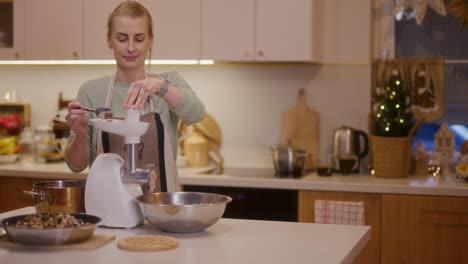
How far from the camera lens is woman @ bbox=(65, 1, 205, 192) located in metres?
2.37

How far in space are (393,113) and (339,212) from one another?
2.22 feet

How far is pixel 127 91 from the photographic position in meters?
2.39

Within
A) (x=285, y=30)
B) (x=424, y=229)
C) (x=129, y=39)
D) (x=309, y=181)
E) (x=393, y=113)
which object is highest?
(x=285, y=30)

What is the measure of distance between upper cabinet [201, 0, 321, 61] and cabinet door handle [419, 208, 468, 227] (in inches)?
41.2

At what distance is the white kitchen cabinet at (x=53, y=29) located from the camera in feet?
13.6

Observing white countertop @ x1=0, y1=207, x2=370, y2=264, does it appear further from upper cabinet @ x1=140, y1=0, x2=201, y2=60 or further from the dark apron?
upper cabinet @ x1=140, y1=0, x2=201, y2=60

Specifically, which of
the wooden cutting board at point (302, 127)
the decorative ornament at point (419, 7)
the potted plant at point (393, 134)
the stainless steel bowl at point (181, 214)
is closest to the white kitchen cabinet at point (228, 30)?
the wooden cutting board at point (302, 127)

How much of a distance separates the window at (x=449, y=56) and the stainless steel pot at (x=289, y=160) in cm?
81

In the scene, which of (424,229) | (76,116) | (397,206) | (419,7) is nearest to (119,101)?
(76,116)

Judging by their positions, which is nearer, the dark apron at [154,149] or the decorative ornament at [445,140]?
the dark apron at [154,149]

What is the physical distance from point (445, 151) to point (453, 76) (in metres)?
0.47

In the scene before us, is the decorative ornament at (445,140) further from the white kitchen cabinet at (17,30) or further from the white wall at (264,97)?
the white kitchen cabinet at (17,30)

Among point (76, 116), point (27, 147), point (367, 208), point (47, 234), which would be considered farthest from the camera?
point (27, 147)

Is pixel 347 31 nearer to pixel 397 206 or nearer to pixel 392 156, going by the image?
pixel 392 156
